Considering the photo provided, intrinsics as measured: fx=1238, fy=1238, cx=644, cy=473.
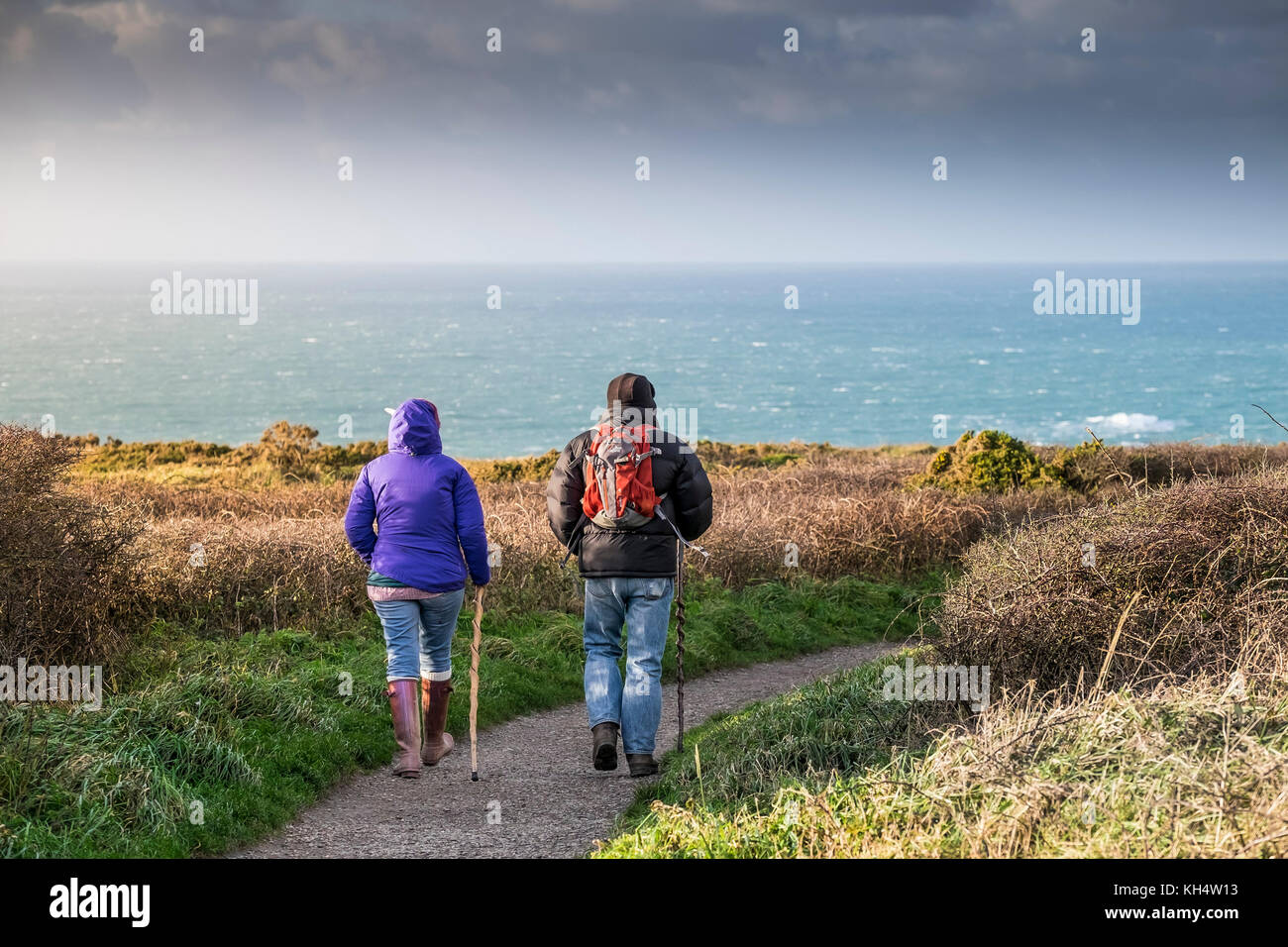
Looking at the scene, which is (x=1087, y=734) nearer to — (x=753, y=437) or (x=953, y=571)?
(x=953, y=571)

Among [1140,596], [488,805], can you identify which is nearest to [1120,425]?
[1140,596]

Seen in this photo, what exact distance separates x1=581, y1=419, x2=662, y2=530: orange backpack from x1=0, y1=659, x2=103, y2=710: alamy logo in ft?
10.5

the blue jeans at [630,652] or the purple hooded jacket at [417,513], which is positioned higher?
the purple hooded jacket at [417,513]

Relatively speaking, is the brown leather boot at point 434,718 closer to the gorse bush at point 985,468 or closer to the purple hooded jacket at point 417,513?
the purple hooded jacket at point 417,513

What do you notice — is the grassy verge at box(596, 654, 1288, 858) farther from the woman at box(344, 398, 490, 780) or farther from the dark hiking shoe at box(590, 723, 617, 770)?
the woman at box(344, 398, 490, 780)

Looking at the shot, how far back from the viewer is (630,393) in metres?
7.63

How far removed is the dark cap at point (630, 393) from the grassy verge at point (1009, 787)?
2.17 metres

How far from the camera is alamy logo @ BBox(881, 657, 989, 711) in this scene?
749cm

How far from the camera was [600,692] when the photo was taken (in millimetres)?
7832

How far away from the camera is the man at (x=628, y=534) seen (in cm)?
759

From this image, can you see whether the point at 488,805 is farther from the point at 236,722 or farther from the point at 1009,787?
the point at 1009,787

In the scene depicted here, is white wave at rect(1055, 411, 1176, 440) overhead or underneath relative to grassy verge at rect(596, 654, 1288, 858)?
underneath
